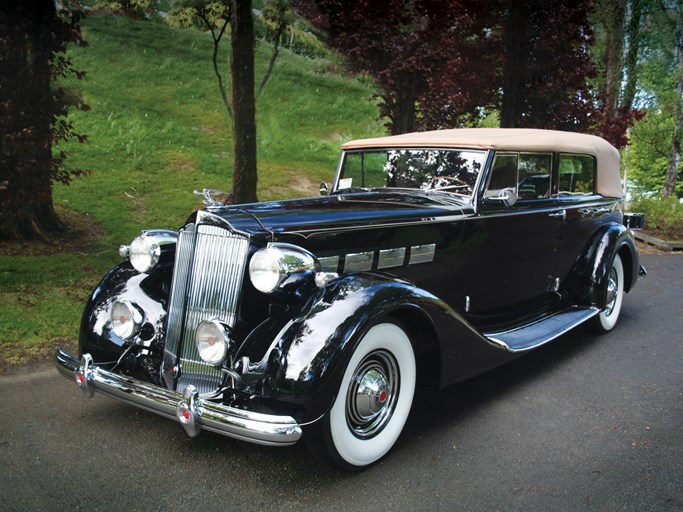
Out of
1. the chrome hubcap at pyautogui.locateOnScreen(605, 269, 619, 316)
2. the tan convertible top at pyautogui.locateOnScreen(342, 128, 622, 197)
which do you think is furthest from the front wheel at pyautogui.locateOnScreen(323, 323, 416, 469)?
the chrome hubcap at pyautogui.locateOnScreen(605, 269, 619, 316)

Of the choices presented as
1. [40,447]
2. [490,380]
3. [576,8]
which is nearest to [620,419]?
[490,380]

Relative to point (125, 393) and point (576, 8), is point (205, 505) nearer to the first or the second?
point (125, 393)

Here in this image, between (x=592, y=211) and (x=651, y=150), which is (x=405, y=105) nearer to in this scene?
(x=592, y=211)

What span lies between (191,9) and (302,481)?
8.07m

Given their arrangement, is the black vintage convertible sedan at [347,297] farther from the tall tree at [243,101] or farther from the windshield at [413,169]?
the tall tree at [243,101]

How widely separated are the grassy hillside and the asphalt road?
56.2 inches

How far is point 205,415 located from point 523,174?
2.93 meters

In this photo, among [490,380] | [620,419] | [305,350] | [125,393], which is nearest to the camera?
[305,350]

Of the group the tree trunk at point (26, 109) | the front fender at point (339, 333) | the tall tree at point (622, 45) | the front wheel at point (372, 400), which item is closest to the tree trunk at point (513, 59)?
the tall tree at point (622, 45)

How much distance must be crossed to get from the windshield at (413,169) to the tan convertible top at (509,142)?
0.05 metres

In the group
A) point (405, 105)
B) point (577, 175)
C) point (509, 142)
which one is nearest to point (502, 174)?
point (509, 142)

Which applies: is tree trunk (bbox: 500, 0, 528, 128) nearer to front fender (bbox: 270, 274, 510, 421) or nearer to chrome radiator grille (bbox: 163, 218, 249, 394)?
front fender (bbox: 270, 274, 510, 421)

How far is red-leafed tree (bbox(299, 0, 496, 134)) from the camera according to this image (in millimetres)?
8750

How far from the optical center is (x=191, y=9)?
8.87 metres
